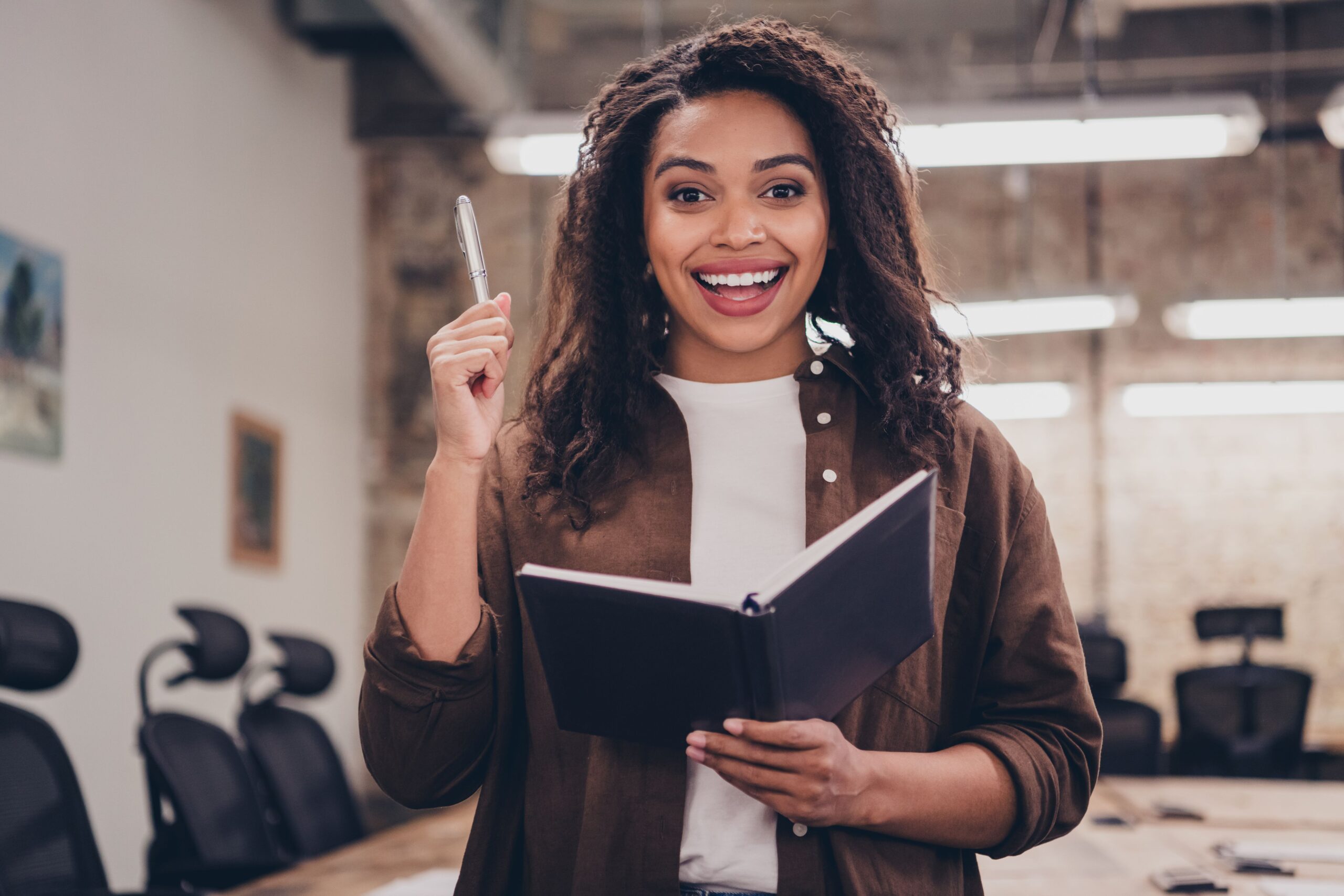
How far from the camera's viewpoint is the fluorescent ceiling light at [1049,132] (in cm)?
403

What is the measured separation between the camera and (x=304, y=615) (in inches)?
251

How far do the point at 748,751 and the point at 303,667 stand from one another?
9.19 feet

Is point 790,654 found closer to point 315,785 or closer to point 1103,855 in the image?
point 1103,855

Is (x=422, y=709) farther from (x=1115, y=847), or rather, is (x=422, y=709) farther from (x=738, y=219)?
(x=1115, y=847)

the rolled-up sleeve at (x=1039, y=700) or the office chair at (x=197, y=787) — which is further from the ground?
the rolled-up sleeve at (x=1039, y=700)

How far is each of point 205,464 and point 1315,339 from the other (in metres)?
6.05

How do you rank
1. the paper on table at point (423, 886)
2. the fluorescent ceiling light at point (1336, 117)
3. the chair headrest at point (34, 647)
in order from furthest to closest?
the fluorescent ceiling light at point (1336, 117) < the paper on table at point (423, 886) < the chair headrest at point (34, 647)

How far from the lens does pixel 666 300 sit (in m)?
1.38

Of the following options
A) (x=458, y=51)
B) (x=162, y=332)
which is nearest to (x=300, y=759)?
(x=162, y=332)

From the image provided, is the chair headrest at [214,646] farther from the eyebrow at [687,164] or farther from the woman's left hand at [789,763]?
the woman's left hand at [789,763]

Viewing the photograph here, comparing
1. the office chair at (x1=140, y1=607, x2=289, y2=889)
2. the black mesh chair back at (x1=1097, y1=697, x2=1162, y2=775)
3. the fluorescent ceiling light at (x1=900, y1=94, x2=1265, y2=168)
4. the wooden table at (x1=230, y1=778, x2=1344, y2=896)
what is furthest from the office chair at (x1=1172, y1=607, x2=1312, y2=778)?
the office chair at (x1=140, y1=607, x2=289, y2=889)

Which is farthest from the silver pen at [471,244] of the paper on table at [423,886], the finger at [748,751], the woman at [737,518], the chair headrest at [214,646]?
the chair headrest at [214,646]

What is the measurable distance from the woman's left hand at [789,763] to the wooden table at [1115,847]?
1572 mm

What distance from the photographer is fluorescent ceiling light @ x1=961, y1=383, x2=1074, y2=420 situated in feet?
20.2
